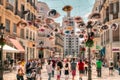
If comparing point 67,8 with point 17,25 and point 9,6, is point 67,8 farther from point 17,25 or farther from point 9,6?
point 9,6

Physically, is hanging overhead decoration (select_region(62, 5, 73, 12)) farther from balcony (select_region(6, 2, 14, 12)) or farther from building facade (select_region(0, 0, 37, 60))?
balcony (select_region(6, 2, 14, 12))

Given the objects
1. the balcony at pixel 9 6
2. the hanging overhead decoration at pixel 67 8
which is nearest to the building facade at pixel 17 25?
the balcony at pixel 9 6

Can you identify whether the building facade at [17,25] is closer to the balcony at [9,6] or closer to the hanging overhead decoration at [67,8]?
the balcony at [9,6]

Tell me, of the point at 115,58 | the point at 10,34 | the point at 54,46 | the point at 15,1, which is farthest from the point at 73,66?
the point at 54,46

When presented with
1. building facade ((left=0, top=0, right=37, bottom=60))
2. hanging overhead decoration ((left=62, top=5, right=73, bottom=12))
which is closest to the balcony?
building facade ((left=0, top=0, right=37, bottom=60))

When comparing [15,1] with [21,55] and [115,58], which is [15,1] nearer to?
[21,55]

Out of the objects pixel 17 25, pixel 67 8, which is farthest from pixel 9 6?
pixel 67 8

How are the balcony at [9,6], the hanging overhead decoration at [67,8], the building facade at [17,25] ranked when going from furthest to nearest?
the balcony at [9,6] → the building facade at [17,25] → the hanging overhead decoration at [67,8]

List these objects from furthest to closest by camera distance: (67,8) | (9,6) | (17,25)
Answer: (9,6) < (17,25) < (67,8)

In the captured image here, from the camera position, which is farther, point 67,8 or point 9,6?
point 9,6

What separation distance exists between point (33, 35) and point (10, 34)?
1723cm

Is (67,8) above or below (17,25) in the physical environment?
above

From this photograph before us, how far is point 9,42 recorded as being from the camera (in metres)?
34.3

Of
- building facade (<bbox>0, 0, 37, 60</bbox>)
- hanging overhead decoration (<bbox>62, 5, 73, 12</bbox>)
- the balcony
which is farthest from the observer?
the balcony
